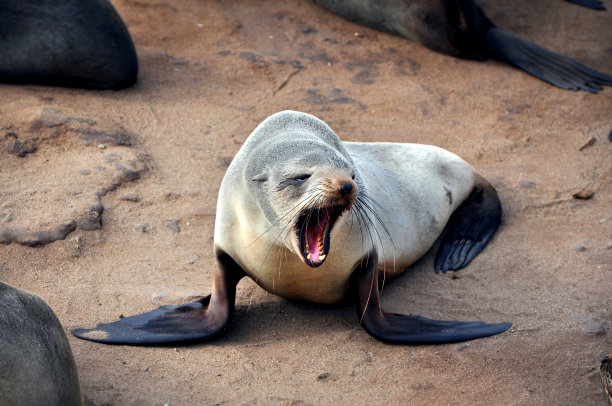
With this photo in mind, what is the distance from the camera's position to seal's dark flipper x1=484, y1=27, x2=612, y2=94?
689 centimetres

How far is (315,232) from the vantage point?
340cm

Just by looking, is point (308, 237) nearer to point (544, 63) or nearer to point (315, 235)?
point (315, 235)

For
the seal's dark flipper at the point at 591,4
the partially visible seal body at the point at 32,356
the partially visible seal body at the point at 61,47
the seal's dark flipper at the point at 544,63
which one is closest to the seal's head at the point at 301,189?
the partially visible seal body at the point at 32,356

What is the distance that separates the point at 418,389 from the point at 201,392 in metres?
0.95

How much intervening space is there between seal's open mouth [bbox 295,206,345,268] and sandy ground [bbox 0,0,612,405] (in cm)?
54

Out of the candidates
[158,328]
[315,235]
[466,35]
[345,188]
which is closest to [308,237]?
[315,235]

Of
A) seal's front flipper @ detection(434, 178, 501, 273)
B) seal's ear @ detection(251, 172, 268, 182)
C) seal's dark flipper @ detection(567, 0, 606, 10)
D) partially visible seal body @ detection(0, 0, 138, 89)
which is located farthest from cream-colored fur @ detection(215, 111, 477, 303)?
seal's dark flipper @ detection(567, 0, 606, 10)

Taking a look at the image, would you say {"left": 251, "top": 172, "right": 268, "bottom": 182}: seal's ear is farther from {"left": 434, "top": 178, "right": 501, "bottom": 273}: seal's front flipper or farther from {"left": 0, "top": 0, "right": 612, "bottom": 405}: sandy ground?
{"left": 434, "top": 178, "right": 501, "bottom": 273}: seal's front flipper

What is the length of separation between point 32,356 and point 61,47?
13.9 ft

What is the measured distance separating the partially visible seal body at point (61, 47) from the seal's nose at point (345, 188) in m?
3.81

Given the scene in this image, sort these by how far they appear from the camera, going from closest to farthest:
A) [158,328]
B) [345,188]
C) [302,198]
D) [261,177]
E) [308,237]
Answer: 1. [345,188]
2. [302,198]
3. [308,237]
4. [261,177]
5. [158,328]

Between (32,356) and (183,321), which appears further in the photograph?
(183,321)

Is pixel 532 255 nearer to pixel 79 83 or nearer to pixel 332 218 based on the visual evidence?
pixel 332 218

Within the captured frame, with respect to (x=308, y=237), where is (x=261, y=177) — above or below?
above
